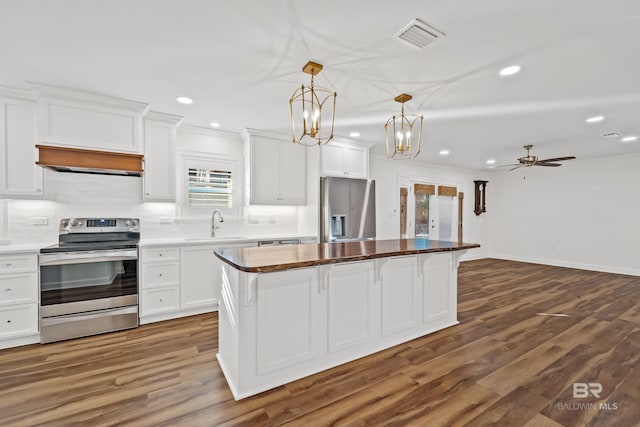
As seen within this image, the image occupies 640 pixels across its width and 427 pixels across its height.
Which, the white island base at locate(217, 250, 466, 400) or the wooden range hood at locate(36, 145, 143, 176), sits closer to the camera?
the white island base at locate(217, 250, 466, 400)

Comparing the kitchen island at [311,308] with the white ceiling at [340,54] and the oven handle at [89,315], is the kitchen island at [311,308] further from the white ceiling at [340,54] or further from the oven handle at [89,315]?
the white ceiling at [340,54]

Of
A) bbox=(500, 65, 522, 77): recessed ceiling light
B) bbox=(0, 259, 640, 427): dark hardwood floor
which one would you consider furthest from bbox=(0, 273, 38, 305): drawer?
bbox=(500, 65, 522, 77): recessed ceiling light

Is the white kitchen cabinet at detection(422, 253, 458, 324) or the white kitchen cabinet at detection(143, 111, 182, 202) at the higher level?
the white kitchen cabinet at detection(143, 111, 182, 202)

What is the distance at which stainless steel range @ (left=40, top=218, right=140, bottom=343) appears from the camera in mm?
2867

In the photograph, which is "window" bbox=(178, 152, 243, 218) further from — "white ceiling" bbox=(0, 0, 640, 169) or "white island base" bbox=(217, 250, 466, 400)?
"white island base" bbox=(217, 250, 466, 400)

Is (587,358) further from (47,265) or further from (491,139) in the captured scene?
(47,265)

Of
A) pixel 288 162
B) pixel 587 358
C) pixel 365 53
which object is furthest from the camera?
pixel 288 162

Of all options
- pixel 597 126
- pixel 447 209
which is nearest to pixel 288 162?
pixel 597 126

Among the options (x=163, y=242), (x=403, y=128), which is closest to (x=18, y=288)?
(x=163, y=242)

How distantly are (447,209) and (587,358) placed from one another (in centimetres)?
531

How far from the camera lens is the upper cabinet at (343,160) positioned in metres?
4.61

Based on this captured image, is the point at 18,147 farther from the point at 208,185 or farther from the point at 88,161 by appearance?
the point at 208,185

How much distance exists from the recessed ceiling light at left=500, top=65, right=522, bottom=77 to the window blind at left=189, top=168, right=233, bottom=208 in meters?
3.69

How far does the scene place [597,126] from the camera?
4066 mm
